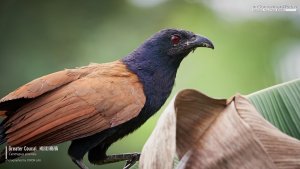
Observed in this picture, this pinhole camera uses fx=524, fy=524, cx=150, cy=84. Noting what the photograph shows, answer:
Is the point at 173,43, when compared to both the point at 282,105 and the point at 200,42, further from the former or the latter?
the point at 282,105

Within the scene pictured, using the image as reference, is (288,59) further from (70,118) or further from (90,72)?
(70,118)

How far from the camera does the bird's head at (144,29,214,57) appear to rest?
147cm

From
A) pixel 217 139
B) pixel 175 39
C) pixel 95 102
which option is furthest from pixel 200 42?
pixel 217 139

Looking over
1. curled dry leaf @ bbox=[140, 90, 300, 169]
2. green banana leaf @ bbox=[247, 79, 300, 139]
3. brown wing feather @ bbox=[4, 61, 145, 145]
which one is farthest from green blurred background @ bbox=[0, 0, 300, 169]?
curled dry leaf @ bbox=[140, 90, 300, 169]

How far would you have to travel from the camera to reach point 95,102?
4.23 ft

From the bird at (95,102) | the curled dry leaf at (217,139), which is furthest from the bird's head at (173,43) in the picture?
the curled dry leaf at (217,139)

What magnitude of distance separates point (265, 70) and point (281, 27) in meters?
0.20

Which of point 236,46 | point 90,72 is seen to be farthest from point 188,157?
point 236,46

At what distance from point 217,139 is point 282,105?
34 cm

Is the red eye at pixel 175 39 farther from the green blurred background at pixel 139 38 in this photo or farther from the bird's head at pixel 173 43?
the green blurred background at pixel 139 38

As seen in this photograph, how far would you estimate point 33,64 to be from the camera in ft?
5.98

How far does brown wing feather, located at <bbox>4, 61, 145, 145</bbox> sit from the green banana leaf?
0.43 m

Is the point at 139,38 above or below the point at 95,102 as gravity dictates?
above

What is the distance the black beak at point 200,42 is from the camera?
1394mm
